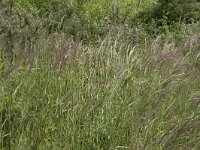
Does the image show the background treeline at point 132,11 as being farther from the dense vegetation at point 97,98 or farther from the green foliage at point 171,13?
the dense vegetation at point 97,98

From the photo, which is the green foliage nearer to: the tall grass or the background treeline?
the background treeline

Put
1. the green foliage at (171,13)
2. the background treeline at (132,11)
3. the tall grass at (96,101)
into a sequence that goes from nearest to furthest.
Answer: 1. the tall grass at (96,101)
2. the background treeline at (132,11)
3. the green foliage at (171,13)

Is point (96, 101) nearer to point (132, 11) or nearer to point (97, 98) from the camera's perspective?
point (97, 98)

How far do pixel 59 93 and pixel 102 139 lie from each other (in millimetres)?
579

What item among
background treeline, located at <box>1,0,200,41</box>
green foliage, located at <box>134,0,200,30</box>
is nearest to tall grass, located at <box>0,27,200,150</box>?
background treeline, located at <box>1,0,200,41</box>

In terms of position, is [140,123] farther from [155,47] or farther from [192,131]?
[155,47]

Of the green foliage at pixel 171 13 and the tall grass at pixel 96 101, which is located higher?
the tall grass at pixel 96 101

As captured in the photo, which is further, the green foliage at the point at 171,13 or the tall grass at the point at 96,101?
the green foliage at the point at 171,13

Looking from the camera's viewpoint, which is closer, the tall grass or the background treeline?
the tall grass

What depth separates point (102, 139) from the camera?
9.43ft

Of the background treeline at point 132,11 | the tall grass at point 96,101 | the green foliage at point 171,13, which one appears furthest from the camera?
the green foliage at point 171,13

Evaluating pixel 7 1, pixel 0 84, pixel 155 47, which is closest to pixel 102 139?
pixel 0 84

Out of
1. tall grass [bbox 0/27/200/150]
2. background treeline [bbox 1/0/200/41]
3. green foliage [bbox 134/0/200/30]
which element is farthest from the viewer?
green foliage [bbox 134/0/200/30]

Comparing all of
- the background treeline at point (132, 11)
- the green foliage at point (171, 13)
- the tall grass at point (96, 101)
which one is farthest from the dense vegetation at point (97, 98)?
the green foliage at point (171, 13)
